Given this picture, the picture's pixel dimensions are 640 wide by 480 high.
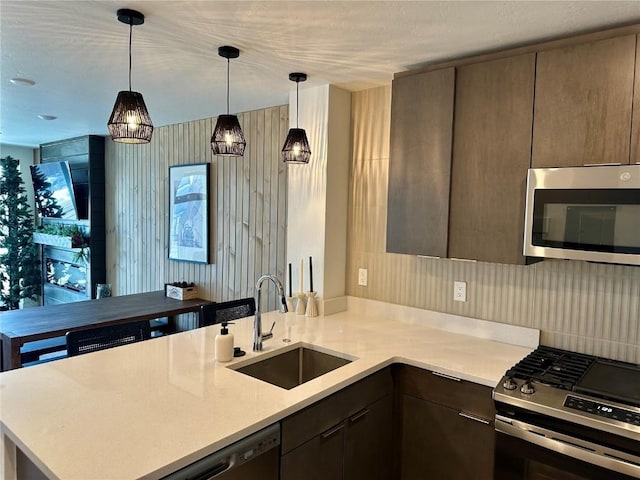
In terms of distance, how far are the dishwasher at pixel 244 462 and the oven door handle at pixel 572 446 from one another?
914mm

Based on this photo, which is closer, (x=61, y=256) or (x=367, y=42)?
(x=367, y=42)

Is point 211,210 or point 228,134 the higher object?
point 228,134

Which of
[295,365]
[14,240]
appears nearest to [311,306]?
[295,365]

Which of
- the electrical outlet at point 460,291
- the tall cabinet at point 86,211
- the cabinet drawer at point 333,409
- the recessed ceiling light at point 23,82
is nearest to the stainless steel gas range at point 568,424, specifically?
the cabinet drawer at point 333,409

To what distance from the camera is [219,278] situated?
377 centimetres

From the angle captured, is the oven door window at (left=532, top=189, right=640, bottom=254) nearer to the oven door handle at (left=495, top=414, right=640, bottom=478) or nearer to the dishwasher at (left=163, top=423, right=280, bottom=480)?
the oven door handle at (left=495, top=414, right=640, bottom=478)

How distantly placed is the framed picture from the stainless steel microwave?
9.30 ft

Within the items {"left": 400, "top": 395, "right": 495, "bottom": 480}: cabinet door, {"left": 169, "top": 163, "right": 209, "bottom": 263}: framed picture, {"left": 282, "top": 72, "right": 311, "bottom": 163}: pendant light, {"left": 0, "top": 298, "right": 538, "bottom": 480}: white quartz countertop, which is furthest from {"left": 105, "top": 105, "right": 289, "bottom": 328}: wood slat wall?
{"left": 400, "top": 395, "right": 495, "bottom": 480}: cabinet door

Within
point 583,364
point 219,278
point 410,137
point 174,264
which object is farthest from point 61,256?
point 583,364

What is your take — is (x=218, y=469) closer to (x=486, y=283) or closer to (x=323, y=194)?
(x=486, y=283)

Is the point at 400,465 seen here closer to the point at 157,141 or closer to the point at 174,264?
the point at 174,264

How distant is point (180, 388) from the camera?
1.54 m

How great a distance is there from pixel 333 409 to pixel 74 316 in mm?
2551

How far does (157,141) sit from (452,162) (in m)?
3.30
